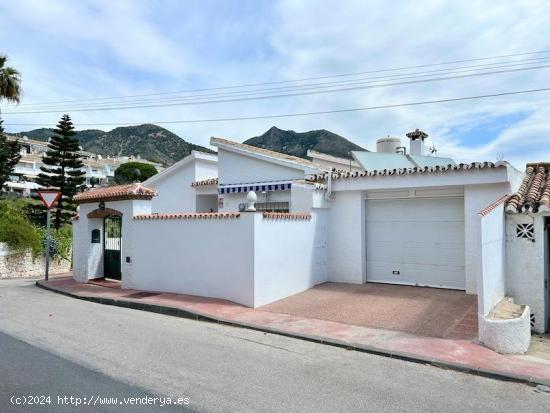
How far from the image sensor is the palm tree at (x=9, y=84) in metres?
21.8

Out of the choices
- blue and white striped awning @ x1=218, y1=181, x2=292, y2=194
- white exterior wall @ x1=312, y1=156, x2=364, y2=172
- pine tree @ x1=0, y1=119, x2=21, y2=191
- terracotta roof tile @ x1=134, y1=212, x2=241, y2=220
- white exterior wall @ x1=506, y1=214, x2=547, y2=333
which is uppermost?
pine tree @ x1=0, y1=119, x2=21, y2=191

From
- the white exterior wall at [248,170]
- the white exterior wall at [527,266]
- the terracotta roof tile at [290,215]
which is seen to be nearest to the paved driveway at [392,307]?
the white exterior wall at [527,266]

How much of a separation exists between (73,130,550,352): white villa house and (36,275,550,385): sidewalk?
0.79 meters

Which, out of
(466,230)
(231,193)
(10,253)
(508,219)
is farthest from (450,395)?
(10,253)

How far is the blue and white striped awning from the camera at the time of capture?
15.3 meters

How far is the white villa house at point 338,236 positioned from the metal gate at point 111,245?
0.12ft

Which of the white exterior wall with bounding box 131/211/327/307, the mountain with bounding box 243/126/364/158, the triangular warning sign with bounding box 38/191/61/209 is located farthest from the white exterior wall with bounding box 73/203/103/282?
the mountain with bounding box 243/126/364/158

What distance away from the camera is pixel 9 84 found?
71.8 feet

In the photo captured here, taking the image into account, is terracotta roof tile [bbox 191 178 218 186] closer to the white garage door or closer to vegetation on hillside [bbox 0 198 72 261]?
vegetation on hillside [bbox 0 198 72 261]

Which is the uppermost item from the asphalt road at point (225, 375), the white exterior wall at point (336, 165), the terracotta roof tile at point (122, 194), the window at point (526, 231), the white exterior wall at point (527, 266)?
the white exterior wall at point (336, 165)

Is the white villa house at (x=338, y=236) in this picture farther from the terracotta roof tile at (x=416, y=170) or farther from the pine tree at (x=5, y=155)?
the pine tree at (x=5, y=155)

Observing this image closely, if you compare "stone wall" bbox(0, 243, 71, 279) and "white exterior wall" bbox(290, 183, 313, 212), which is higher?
"white exterior wall" bbox(290, 183, 313, 212)

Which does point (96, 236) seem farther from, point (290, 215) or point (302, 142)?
point (302, 142)

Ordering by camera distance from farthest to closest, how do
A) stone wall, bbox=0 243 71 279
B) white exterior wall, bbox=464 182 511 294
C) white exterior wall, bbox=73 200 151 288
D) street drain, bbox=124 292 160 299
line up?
1. stone wall, bbox=0 243 71 279
2. white exterior wall, bbox=73 200 151 288
3. street drain, bbox=124 292 160 299
4. white exterior wall, bbox=464 182 511 294
